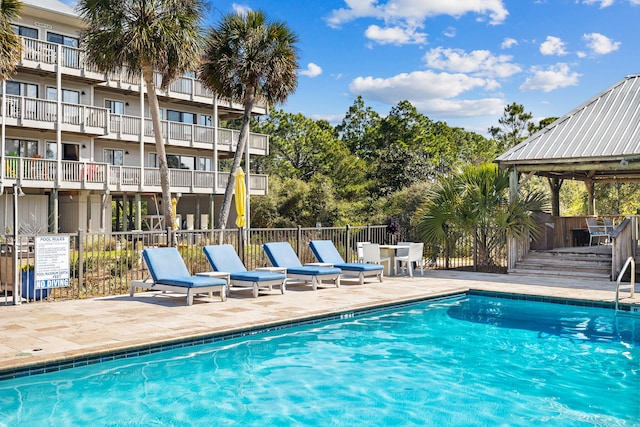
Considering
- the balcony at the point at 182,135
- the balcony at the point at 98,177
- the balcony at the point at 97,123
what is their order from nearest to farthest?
the balcony at the point at 98,177
the balcony at the point at 97,123
the balcony at the point at 182,135

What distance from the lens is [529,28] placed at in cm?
2564

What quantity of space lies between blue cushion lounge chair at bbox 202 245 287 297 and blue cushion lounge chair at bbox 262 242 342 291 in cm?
70

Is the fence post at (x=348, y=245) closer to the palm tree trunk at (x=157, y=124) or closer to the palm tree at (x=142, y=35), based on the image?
the palm tree trunk at (x=157, y=124)

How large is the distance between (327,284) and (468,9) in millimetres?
15007

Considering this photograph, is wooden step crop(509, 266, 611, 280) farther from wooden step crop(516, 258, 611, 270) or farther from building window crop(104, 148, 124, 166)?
building window crop(104, 148, 124, 166)

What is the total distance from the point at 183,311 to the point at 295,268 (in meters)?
3.69

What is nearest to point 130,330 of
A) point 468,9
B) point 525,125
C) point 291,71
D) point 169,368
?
point 169,368

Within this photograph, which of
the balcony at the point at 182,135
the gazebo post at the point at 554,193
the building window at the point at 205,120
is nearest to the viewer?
the gazebo post at the point at 554,193

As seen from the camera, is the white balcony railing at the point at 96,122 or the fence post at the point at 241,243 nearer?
the fence post at the point at 241,243

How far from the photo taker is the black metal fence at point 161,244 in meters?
11.4

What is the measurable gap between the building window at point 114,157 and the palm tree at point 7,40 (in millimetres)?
13013

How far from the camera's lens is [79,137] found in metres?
26.5

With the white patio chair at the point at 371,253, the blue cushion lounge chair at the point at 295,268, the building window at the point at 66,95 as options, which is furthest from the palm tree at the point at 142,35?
the building window at the point at 66,95

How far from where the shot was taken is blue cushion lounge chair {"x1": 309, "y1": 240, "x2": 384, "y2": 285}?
567 inches
